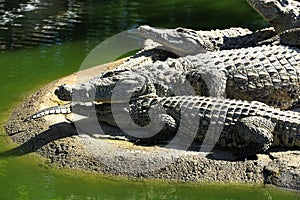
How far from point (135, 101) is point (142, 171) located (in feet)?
3.16

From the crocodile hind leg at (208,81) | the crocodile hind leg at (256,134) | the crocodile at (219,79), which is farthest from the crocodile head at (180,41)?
the crocodile hind leg at (256,134)

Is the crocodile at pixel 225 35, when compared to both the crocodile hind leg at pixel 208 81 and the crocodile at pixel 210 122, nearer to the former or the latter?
the crocodile hind leg at pixel 208 81

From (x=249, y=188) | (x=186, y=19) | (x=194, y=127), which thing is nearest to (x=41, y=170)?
(x=194, y=127)

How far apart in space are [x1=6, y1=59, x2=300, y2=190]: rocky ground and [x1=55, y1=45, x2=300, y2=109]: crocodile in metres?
0.41

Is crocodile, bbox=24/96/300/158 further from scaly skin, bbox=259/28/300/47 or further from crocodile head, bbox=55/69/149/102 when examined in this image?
scaly skin, bbox=259/28/300/47

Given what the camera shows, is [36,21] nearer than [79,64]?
No

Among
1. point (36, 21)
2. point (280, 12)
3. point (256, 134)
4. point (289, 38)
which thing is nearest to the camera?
point (256, 134)

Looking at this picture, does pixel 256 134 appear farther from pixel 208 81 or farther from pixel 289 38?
pixel 289 38

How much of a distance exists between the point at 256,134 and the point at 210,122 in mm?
488

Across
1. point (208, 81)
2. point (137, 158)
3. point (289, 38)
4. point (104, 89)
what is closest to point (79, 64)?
point (104, 89)

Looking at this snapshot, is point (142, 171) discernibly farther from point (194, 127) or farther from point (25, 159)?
point (25, 159)

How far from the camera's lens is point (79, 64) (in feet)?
29.2

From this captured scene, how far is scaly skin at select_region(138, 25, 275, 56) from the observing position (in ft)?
23.1

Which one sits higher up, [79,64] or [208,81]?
[208,81]
